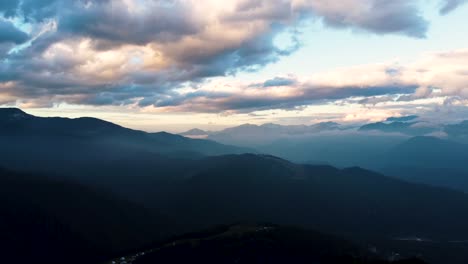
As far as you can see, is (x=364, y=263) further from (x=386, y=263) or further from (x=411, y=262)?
(x=411, y=262)

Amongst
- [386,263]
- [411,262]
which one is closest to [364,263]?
[386,263]
